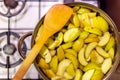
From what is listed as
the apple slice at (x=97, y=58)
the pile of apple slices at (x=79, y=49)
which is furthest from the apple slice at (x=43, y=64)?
the apple slice at (x=97, y=58)

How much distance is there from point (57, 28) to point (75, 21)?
0.04 metres

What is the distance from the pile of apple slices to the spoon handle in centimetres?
2

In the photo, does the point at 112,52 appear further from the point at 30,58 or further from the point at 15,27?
the point at 15,27

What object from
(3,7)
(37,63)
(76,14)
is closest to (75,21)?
(76,14)

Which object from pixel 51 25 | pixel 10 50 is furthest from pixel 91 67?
pixel 10 50

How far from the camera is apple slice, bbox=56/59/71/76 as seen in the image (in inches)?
20.3

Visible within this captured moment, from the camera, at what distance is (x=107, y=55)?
1.68 feet

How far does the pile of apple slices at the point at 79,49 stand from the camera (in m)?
0.52

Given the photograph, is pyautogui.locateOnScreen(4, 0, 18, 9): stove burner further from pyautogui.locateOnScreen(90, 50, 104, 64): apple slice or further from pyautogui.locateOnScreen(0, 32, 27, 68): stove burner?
pyautogui.locateOnScreen(90, 50, 104, 64): apple slice

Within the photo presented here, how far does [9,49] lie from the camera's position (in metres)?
0.64

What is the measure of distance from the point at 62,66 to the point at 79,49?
0.17 ft

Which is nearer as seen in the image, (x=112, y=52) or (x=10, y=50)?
(x=112, y=52)

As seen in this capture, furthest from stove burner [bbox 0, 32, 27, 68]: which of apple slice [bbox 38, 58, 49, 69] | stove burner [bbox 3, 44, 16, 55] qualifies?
apple slice [bbox 38, 58, 49, 69]

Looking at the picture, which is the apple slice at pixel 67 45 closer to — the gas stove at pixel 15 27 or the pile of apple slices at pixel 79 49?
the pile of apple slices at pixel 79 49
